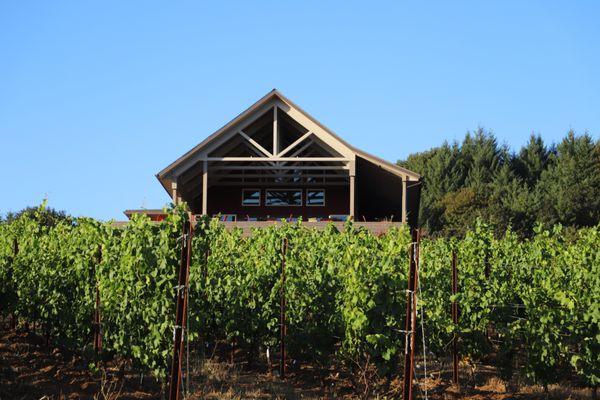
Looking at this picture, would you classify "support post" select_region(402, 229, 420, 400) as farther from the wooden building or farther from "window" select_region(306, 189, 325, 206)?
"window" select_region(306, 189, 325, 206)

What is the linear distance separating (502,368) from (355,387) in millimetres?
3346

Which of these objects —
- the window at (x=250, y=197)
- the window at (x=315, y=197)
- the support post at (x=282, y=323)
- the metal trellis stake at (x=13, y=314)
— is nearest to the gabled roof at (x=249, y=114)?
the window at (x=315, y=197)

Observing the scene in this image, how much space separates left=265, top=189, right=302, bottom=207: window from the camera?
102ft

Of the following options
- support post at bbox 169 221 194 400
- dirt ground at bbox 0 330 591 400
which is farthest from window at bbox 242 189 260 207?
support post at bbox 169 221 194 400

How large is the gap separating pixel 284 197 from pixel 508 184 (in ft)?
81.7

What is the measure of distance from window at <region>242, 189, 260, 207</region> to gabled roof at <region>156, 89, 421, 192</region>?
16.7 ft

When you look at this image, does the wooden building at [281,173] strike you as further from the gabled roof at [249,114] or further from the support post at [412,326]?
the support post at [412,326]

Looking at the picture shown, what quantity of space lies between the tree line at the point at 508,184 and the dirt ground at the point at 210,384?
30512 millimetres

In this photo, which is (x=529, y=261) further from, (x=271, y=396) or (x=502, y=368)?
(x=271, y=396)

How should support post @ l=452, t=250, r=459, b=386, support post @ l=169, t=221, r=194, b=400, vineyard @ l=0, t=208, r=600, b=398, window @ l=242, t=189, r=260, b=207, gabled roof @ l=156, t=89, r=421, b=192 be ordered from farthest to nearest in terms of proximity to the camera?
1. window @ l=242, t=189, r=260, b=207
2. gabled roof @ l=156, t=89, r=421, b=192
3. support post @ l=452, t=250, r=459, b=386
4. vineyard @ l=0, t=208, r=600, b=398
5. support post @ l=169, t=221, r=194, b=400

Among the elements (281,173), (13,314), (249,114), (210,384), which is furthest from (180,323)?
(281,173)

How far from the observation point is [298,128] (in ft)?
93.2

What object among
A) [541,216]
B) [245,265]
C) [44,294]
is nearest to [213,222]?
[245,265]

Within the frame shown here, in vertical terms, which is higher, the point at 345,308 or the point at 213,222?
the point at 213,222
